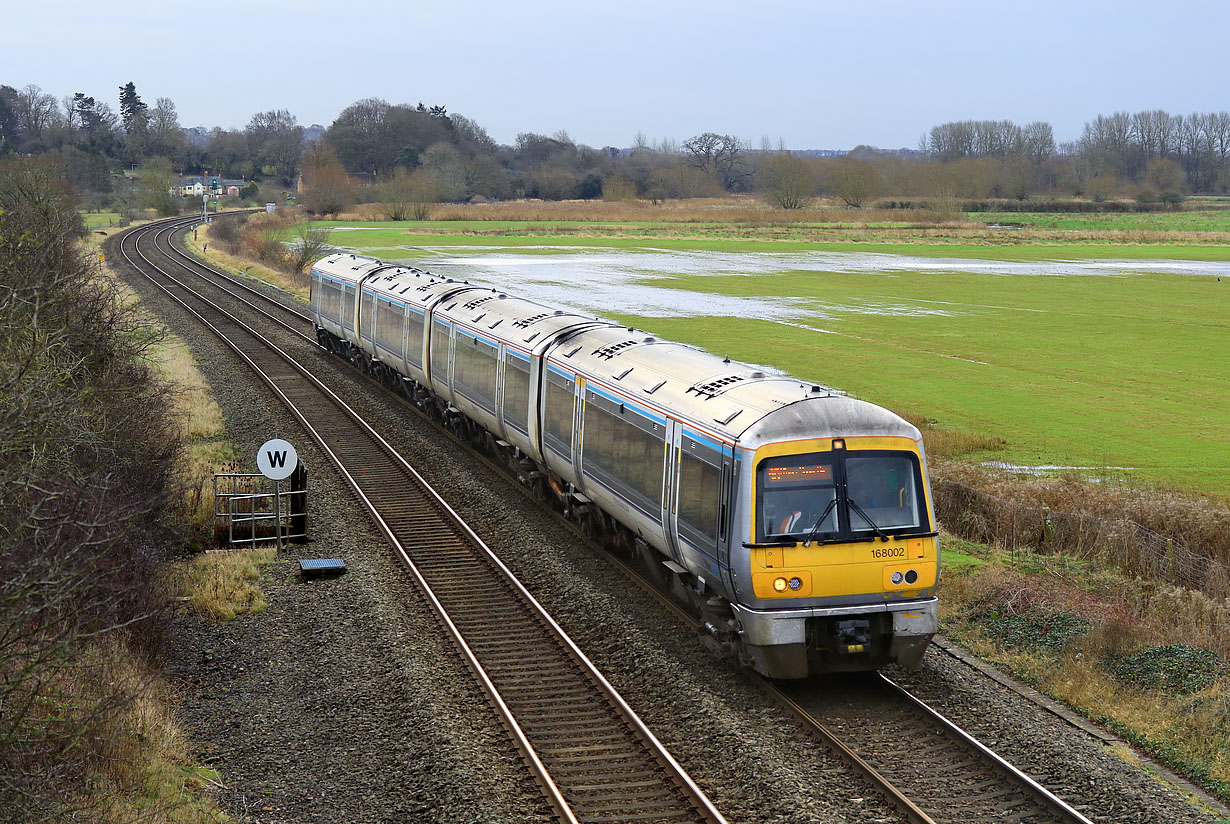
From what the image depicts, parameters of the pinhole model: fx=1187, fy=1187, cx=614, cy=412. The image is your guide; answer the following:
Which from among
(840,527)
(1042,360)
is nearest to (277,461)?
(840,527)

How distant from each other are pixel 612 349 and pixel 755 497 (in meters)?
6.24

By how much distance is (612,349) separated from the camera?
18281 millimetres

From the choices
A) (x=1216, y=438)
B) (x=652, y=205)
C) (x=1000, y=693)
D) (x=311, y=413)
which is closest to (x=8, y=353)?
(x=1000, y=693)

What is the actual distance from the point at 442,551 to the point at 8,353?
731cm

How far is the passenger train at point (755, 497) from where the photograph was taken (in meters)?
12.5

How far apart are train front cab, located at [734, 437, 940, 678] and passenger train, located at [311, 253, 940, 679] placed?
15 mm

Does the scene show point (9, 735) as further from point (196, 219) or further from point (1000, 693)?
point (196, 219)

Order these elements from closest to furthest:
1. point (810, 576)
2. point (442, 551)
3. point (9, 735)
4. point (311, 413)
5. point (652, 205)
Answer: point (9, 735) < point (810, 576) < point (442, 551) < point (311, 413) < point (652, 205)

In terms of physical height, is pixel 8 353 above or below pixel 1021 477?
above

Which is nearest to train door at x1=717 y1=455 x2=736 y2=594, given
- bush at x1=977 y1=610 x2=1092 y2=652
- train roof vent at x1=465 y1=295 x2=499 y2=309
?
bush at x1=977 y1=610 x2=1092 y2=652

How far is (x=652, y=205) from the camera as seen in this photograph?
189 metres

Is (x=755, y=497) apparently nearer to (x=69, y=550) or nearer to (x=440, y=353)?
(x=69, y=550)

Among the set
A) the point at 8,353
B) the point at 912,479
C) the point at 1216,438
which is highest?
the point at 8,353

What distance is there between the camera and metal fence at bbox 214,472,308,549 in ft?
64.5
